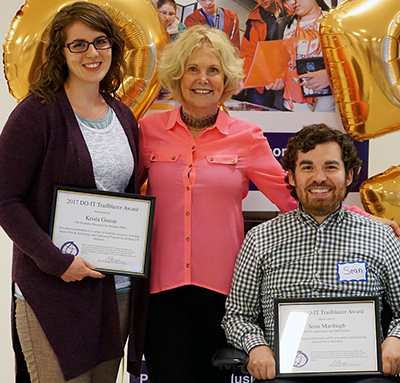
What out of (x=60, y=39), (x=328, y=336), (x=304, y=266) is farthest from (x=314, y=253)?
(x=60, y=39)

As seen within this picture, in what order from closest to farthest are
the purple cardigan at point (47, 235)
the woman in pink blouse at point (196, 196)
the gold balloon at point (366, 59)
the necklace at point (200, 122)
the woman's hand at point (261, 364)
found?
the purple cardigan at point (47, 235)
the woman's hand at point (261, 364)
the woman in pink blouse at point (196, 196)
the necklace at point (200, 122)
the gold balloon at point (366, 59)

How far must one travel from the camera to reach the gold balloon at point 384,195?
8.08 feet

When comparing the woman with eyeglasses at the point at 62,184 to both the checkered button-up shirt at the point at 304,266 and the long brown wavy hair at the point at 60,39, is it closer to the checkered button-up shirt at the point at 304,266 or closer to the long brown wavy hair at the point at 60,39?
the long brown wavy hair at the point at 60,39

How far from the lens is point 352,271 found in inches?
78.1

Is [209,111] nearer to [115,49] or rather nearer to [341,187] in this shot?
[115,49]

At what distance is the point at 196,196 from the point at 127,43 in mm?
941

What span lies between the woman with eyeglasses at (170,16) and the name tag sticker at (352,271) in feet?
4.86

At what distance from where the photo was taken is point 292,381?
6.04 feet

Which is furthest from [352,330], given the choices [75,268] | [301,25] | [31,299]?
[301,25]

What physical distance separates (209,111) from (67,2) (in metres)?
0.92

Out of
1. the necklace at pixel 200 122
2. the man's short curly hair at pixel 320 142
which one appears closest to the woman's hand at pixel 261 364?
the man's short curly hair at pixel 320 142

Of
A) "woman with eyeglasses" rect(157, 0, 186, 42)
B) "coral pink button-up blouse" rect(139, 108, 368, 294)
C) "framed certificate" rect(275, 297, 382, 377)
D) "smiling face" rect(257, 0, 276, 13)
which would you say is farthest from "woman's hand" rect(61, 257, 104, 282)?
"smiling face" rect(257, 0, 276, 13)

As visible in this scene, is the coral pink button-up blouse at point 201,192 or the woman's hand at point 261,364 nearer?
the woman's hand at point 261,364

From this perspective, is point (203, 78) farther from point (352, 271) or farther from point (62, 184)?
point (352, 271)
